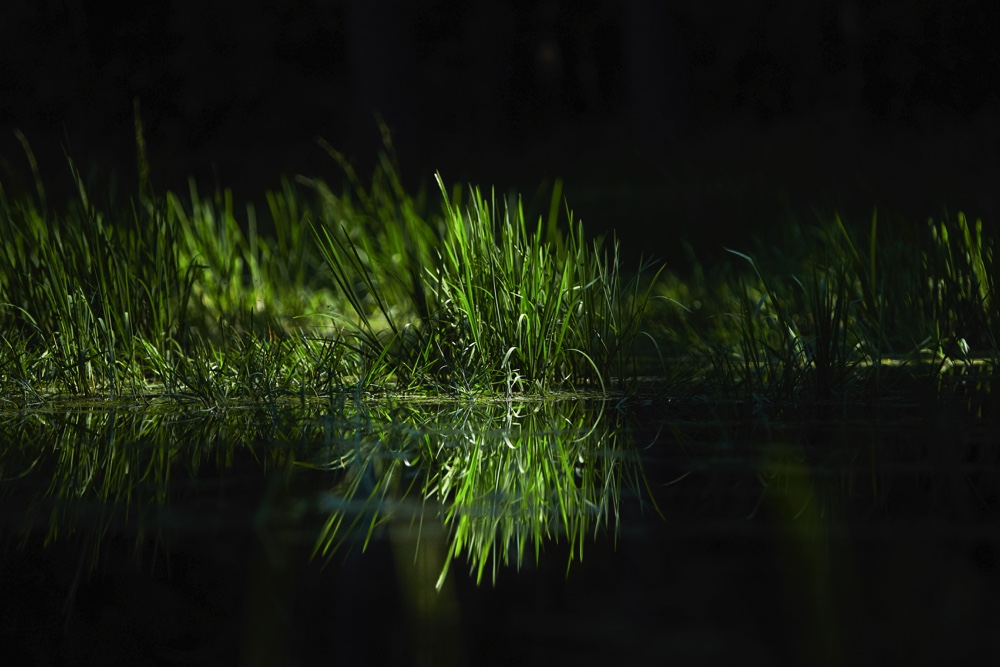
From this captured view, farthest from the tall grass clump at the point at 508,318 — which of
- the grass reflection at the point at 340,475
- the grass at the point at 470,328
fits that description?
the grass reflection at the point at 340,475

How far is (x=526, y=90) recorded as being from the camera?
51.2ft

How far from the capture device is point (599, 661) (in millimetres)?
1355

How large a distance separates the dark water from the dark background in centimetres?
412

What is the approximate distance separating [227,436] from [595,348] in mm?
1038

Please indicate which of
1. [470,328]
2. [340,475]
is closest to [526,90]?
[470,328]

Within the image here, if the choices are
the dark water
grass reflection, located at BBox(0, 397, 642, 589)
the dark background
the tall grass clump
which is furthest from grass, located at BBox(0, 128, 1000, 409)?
Answer: the dark background

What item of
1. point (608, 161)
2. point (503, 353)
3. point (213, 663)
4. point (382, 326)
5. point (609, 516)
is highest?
point (608, 161)

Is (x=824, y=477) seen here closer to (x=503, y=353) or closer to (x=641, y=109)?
(x=503, y=353)

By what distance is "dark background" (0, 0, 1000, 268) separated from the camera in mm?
8219

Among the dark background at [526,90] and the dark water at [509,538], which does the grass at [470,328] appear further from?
the dark background at [526,90]

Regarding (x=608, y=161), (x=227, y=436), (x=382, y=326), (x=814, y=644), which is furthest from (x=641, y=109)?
(x=814, y=644)

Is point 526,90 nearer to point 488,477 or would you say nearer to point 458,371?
point 458,371

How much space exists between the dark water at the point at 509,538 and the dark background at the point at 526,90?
162 inches

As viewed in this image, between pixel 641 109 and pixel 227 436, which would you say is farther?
pixel 641 109
